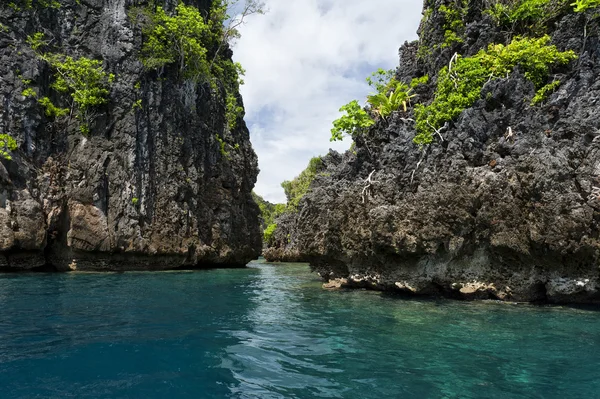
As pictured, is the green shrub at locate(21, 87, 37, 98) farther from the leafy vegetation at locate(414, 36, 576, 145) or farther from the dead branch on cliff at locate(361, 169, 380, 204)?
the leafy vegetation at locate(414, 36, 576, 145)

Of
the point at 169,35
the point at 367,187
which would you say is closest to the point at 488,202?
the point at 367,187

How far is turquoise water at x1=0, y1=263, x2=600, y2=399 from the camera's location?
5.81 metres

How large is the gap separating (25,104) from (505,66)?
26899mm

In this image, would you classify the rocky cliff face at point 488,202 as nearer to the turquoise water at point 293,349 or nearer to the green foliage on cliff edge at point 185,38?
the turquoise water at point 293,349

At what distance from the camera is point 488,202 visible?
1312cm

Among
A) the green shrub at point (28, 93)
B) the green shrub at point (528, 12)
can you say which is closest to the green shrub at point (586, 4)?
the green shrub at point (528, 12)

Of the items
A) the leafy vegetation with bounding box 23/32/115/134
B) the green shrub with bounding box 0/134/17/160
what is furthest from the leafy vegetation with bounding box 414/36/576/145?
the green shrub with bounding box 0/134/17/160

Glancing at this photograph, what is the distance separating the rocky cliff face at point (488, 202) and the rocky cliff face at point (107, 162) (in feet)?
46.9

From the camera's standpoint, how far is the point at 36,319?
9789 mm

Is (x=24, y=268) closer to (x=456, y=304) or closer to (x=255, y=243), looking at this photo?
(x=255, y=243)

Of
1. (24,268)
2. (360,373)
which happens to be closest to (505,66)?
(360,373)

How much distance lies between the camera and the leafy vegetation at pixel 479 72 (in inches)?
591

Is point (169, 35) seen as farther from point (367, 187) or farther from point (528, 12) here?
point (528, 12)

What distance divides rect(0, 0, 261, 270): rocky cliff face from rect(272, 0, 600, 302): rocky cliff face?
1429 cm
